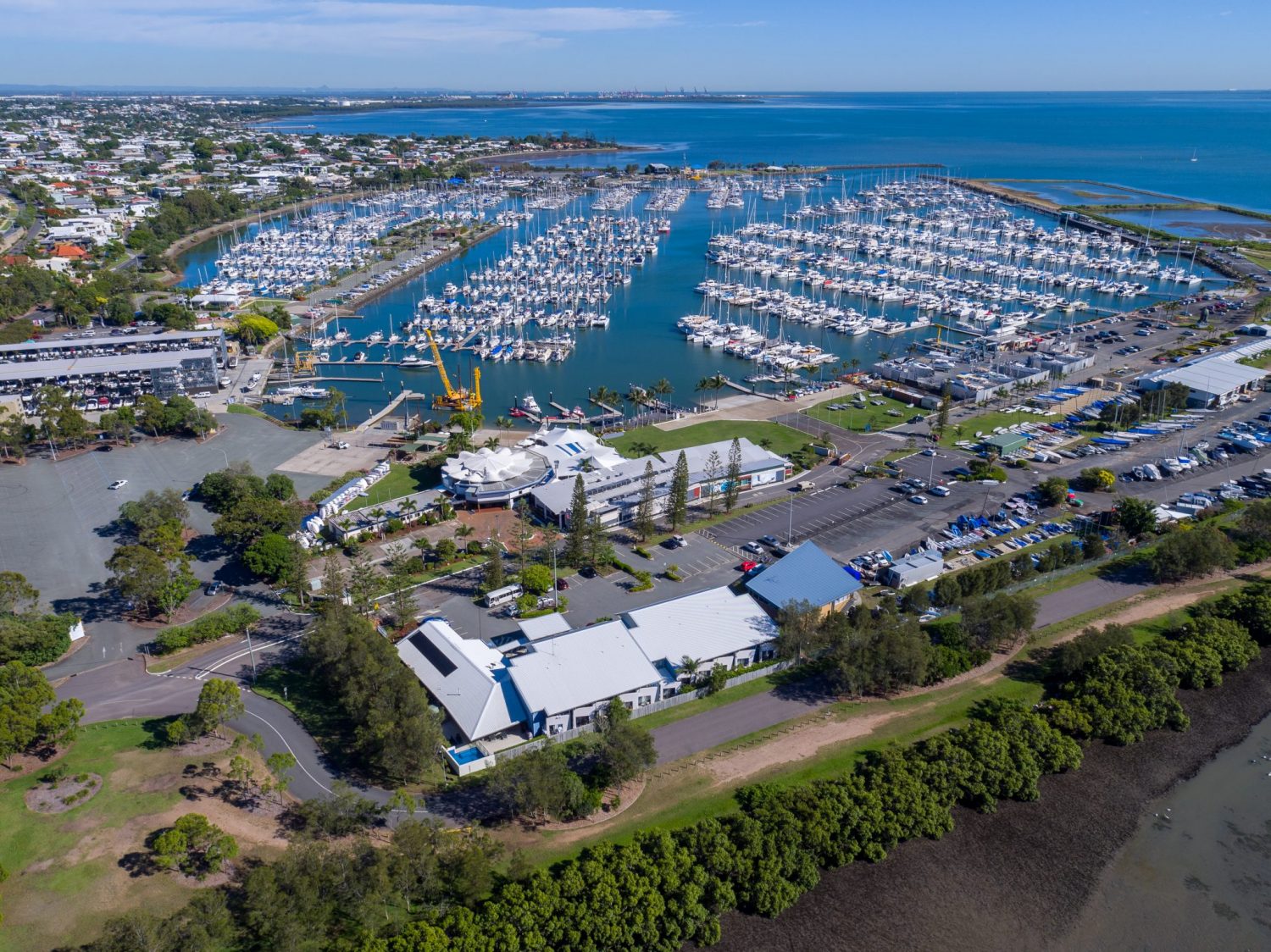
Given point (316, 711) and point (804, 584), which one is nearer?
point (316, 711)

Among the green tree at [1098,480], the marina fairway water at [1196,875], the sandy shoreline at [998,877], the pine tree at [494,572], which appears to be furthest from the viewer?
the green tree at [1098,480]

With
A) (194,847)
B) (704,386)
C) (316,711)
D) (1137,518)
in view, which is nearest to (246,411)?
(704,386)

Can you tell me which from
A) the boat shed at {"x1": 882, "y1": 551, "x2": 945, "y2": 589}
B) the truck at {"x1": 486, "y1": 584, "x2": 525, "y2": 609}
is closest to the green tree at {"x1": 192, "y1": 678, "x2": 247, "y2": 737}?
the truck at {"x1": 486, "y1": 584, "x2": 525, "y2": 609}

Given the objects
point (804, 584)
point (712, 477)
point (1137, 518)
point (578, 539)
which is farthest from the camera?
point (712, 477)

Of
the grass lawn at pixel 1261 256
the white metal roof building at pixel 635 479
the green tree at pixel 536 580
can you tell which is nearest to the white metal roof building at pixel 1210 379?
the white metal roof building at pixel 635 479

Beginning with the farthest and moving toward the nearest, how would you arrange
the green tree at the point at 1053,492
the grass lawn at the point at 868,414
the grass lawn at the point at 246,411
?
the grass lawn at the point at 246,411, the grass lawn at the point at 868,414, the green tree at the point at 1053,492

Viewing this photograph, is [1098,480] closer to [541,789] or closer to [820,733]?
[820,733]

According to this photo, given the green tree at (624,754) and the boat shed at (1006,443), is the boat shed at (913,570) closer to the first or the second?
the boat shed at (1006,443)

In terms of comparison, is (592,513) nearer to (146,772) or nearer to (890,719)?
(890,719)
